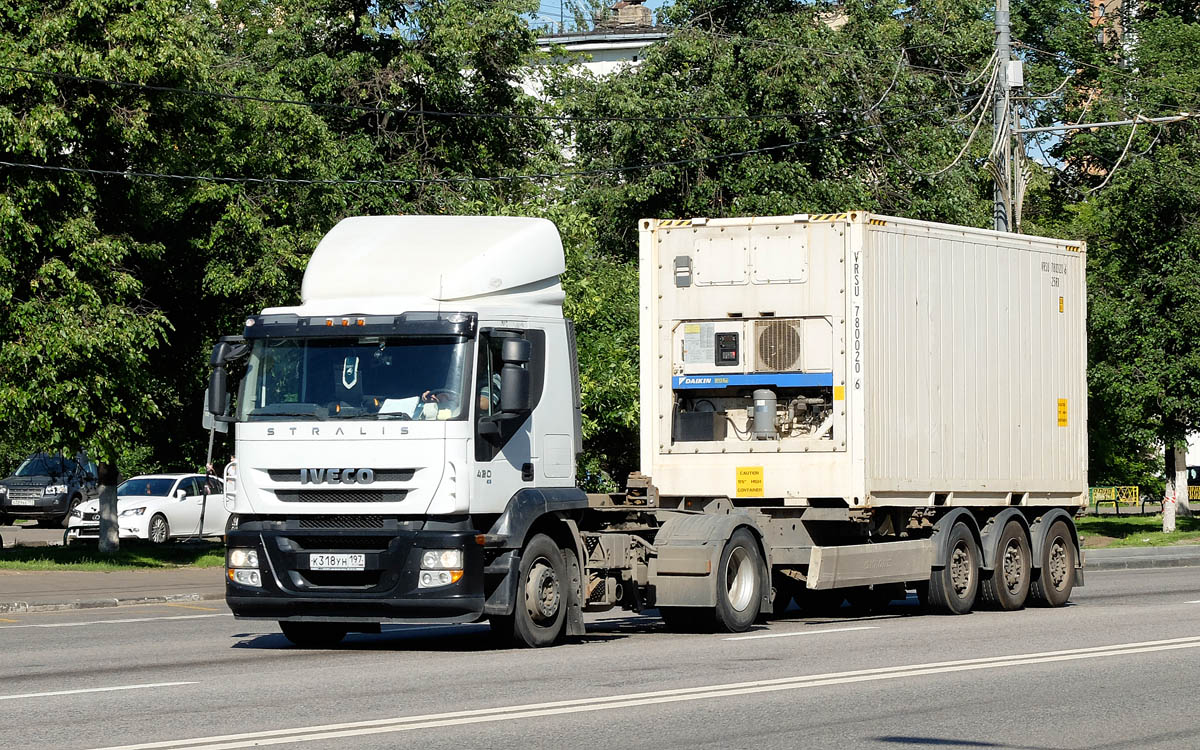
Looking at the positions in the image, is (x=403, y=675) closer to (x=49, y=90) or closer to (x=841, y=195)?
(x=49, y=90)

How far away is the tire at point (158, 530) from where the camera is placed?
35969 millimetres

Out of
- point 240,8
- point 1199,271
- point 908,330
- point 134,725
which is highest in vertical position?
point 240,8

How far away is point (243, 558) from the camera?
14523 millimetres

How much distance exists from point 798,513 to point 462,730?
845 cm

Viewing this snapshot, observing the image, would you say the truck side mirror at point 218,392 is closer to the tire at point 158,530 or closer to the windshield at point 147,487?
the tire at point 158,530

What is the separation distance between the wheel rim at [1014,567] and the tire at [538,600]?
644 centimetres

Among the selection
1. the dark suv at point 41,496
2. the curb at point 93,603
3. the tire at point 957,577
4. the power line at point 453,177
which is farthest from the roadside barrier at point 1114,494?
the curb at point 93,603

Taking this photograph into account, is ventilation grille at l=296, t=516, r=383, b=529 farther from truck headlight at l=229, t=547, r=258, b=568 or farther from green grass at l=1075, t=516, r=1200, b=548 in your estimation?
green grass at l=1075, t=516, r=1200, b=548

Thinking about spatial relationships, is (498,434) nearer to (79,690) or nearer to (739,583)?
(739,583)

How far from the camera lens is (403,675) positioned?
1251 centimetres

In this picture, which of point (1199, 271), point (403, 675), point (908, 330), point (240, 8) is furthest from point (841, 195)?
point (403, 675)

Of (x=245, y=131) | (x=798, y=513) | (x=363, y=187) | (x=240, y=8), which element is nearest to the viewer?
(x=798, y=513)

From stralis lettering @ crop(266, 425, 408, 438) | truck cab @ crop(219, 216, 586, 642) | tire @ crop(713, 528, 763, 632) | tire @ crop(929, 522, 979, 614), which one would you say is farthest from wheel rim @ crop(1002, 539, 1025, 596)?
stralis lettering @ crop(266, 425, 408, 438)

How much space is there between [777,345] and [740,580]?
8.24ft
